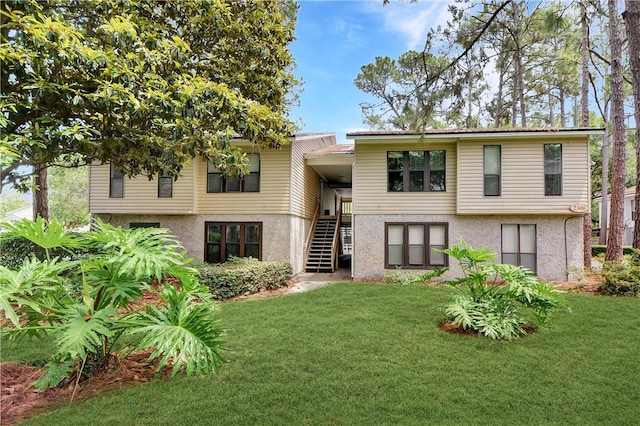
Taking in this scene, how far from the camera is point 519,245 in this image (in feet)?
38.9

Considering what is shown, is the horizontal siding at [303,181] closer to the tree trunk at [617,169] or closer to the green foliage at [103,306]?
the green foliage at [103,306]

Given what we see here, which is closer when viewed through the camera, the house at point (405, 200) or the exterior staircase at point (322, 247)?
the house at point (405, 200)

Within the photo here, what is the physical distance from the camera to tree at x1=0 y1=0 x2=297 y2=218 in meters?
6.12

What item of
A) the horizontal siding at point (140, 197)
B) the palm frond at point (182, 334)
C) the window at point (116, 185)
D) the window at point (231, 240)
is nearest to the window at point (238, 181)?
the horizontal siding at point (140, 197)

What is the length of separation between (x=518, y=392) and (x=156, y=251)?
4.50 m

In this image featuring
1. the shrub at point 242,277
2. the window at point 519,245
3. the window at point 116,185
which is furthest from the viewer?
the window at point 116,185

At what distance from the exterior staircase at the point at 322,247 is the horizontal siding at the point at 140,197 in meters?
4.99

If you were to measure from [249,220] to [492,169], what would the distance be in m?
8.15

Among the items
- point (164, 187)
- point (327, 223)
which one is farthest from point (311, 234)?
point (164, 187)

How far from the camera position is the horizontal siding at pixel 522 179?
11.4 m

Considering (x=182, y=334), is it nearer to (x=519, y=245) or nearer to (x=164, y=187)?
(x=164, y=187)

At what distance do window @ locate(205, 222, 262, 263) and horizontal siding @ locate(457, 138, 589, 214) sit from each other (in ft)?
22.4

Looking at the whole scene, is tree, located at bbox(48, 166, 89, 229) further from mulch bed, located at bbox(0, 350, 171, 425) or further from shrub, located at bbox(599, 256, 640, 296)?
shrub, located at bbox(599, 256, 640, 296)

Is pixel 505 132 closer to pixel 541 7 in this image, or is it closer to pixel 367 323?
pixel 541 7
